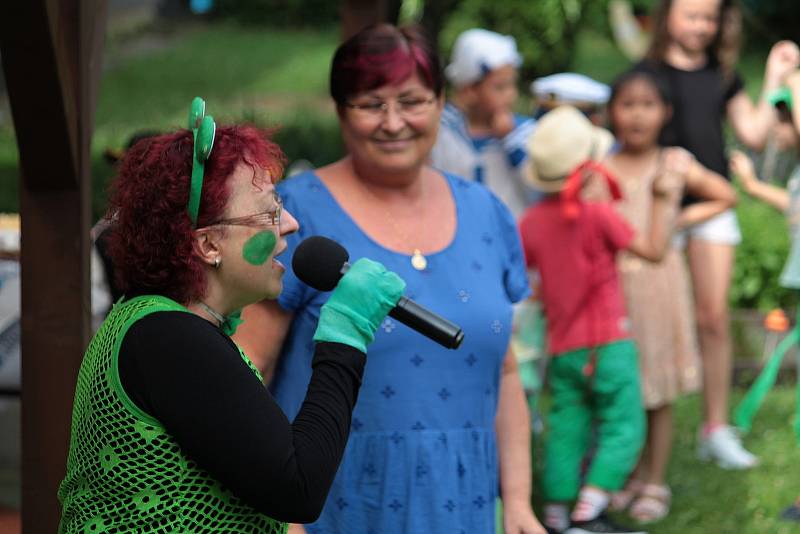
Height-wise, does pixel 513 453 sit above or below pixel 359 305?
below

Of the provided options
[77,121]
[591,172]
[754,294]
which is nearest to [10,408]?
[77,121]

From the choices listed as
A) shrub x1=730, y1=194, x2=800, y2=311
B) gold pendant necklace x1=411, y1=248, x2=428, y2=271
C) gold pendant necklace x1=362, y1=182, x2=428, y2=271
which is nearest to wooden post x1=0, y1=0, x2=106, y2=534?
gold pendant necklace x1=362, y1=182, x2=428, y2=271

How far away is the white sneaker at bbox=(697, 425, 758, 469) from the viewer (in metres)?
6.50

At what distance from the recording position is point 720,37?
6.24 m

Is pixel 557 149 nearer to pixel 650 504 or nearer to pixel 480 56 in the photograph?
pixel 480 56

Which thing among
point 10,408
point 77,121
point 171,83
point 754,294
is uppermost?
point 77,121

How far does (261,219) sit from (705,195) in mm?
3909

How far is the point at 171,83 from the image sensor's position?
19.6 meters

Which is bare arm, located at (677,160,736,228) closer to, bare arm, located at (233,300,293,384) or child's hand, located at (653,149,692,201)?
child's hand, located at (653,149,692,201)

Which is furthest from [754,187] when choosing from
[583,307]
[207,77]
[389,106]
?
[207,77]

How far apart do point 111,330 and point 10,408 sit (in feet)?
9.00

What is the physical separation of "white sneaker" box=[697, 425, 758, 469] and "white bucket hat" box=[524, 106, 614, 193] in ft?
6.52

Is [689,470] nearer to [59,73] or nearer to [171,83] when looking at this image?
[59,73]

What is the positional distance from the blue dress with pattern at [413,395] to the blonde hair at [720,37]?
136 inches
